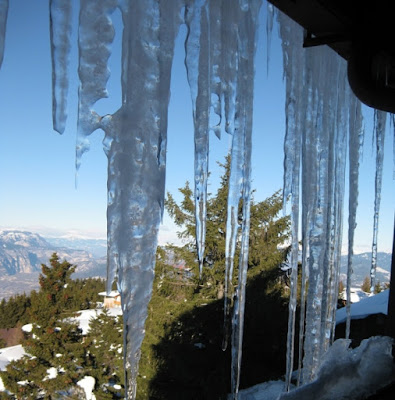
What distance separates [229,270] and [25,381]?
13.1 metres

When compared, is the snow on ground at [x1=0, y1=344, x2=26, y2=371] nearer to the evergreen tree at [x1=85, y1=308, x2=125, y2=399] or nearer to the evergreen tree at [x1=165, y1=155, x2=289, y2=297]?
the evergreen tree at [x1=85, y1=308, x2=125, y2=399]

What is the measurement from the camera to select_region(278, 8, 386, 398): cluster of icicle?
145cm

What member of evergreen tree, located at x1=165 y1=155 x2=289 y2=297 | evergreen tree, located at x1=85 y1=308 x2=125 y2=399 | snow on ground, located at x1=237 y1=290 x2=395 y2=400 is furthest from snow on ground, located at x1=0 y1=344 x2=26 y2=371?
snow on ground, located at x1=237 y1=290 x2=395 y2=400

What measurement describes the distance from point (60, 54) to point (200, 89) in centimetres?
47

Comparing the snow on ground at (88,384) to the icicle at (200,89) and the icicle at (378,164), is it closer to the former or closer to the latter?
the icicle at (378,164)

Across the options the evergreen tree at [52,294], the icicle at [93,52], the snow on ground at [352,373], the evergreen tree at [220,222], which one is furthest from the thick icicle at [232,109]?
the evergreen tree at [52,294]

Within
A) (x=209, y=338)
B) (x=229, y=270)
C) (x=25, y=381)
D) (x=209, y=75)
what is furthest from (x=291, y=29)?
(x=25, y=381)

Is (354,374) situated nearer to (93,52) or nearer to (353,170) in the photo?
(93,52)

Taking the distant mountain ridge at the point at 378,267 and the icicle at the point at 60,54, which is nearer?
the icicle at the point at 60,54

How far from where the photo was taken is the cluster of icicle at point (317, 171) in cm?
145

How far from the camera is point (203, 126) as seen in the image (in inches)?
49.1

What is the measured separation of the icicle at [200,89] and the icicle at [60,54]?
1.13ft

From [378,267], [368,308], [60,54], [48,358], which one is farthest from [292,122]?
[48,358]

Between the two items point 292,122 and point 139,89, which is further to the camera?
point 292,122
